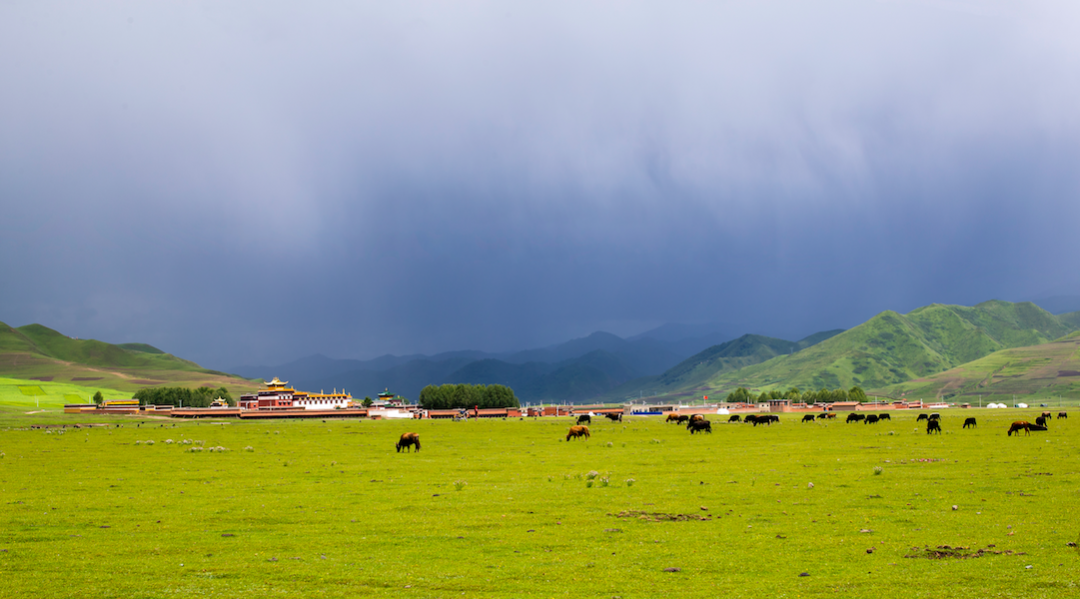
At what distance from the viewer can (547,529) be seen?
57.6ft

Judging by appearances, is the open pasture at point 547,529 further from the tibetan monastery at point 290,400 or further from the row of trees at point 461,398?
the row of trees at point 461,398

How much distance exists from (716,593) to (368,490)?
54.4 ft

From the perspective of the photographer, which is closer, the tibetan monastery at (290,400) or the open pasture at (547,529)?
the open pasture at (547,529)

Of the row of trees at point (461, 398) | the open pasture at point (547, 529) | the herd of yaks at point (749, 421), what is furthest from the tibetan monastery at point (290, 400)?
the open pasture at point (547, 529)

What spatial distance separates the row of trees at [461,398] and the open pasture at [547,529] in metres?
149

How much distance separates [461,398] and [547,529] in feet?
553

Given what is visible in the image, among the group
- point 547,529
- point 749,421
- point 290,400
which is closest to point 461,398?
point 290,400

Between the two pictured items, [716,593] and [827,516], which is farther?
[827,516]

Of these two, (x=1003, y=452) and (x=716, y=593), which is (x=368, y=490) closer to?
(x=716, y=593)

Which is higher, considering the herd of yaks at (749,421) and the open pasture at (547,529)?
the open pasture at (547,529)

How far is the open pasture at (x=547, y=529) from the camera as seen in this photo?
12.4 meters

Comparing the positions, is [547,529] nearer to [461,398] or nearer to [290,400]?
[461,398]

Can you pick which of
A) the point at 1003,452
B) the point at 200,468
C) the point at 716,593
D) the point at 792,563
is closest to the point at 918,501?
the point at 792,563

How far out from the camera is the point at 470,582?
12.5 metres
